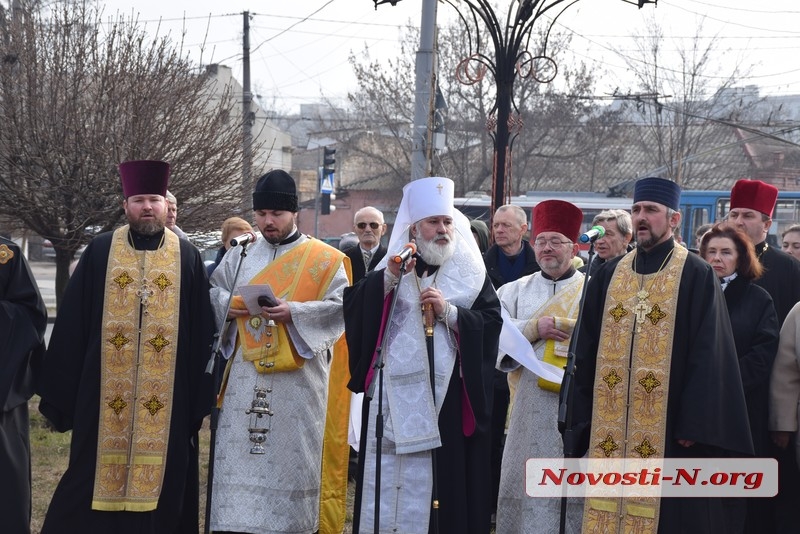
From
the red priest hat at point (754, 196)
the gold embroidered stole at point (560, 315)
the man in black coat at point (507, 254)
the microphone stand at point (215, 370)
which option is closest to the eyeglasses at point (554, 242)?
the gold embroidered stole at point (560, 315)

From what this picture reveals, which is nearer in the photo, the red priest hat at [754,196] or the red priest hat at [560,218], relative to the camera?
the red priest hat at [560,218]

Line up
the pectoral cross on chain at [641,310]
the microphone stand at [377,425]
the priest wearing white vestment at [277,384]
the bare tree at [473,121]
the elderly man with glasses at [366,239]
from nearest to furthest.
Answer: the microphone stand at [377,425]
the pectoral cross on chain at [641,310]
the priest wearing white vestment at [277,384]
the elderly man with glasses at [366,239]
the bare tree at [473,121]

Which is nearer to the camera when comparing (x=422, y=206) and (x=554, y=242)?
(x=422, y=206)

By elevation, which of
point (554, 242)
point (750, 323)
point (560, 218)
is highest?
point (560, 218)

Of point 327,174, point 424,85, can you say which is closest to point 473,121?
point 327,174

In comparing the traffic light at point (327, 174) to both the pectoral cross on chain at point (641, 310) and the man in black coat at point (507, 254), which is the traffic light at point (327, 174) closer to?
the man in black coat at point (507, 254)

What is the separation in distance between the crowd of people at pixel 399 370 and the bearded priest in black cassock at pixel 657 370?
1 centimetres

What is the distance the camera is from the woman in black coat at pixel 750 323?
6121 mm

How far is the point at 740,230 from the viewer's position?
664cm

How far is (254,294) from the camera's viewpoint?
6.24 m

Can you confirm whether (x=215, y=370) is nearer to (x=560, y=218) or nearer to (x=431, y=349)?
(x=431, y=349)

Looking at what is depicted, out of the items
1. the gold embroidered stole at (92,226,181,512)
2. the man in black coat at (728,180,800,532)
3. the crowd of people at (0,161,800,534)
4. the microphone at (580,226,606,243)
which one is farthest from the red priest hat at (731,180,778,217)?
the gold embroidered stole at (92,226,181,512)

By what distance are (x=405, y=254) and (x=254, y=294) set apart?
113 centimetres

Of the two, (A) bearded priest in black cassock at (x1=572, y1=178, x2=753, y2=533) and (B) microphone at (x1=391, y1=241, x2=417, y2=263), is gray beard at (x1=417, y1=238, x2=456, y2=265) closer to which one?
(B) microphone at (x1=391, y1=241, x2=417, y2=263)
